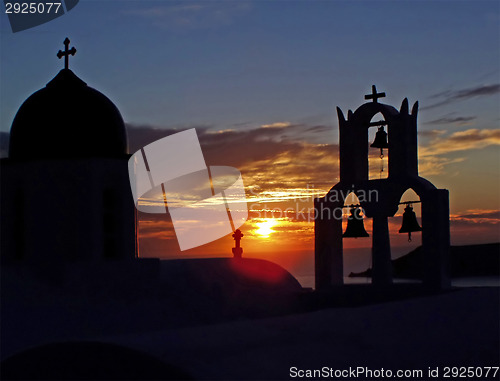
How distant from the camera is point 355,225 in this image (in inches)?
705

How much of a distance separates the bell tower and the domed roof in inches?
221

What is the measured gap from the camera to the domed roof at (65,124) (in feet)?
57.0

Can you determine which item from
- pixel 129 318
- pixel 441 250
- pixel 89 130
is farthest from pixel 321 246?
pixel 89 130

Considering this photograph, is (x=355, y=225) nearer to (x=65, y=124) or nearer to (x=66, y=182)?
(x=66, y=182)

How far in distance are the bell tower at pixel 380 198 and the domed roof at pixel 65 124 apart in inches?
221

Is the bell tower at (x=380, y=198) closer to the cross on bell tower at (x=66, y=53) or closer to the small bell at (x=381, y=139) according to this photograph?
the small bell at (x=381, y=139)

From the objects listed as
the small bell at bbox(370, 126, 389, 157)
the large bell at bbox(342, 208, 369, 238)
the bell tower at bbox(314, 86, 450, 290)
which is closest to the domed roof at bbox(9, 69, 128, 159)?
the bell tower at bbox(314, 86, 450, 290)

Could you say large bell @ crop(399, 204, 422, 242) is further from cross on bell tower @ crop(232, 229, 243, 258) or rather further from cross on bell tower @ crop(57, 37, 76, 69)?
cross on bell tower @ crop(57, 37, 76, 69)

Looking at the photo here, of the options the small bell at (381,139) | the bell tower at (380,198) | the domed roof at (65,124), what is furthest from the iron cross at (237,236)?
the small bell at (381,139)

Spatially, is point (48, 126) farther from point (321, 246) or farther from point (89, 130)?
point (321, 246)

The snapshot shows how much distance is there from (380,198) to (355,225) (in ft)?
3.90

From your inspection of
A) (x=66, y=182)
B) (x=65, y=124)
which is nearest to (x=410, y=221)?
(x=66, y=182)

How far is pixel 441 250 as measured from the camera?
1588 centimetres

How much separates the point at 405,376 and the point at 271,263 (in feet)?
43.4
